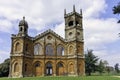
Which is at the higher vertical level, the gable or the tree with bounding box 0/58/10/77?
the gable

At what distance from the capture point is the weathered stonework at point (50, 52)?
1930 inches

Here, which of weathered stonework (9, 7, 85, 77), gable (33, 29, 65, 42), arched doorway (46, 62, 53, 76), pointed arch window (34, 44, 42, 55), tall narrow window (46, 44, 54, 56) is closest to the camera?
weathered stonework (9, 7, 85, 77)

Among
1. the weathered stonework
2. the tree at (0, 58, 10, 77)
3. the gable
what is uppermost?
the gable

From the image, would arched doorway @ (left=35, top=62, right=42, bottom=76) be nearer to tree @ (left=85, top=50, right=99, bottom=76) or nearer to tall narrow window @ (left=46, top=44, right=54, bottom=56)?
tall narrow window @ (left=46, top=44, right=54, bottom=56)

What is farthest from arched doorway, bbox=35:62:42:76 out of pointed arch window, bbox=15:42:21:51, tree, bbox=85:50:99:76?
tree, bbox=85:50:99:76

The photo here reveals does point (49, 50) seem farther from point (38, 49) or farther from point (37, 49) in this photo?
point (37, 49)

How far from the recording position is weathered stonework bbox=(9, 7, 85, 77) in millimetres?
49031

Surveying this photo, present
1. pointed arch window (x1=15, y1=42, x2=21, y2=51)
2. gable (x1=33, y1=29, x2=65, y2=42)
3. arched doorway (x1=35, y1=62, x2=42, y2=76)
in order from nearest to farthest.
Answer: pointed arch window (x1=15, y1=42, x2=21, y2=51) → arched doorway (x1=35, y1=62, x2=42, y2=76) → gable (x1=33, y1=29, x2=65, y2=42)

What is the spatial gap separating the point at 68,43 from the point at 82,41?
382 cm

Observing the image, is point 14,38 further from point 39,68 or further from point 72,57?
point 72,57

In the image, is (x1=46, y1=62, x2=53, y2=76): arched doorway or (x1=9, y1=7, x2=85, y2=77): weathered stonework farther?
(x1=46, y1=62, x2=53, y2=76): arched doorway

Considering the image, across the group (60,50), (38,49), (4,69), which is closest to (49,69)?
(60,50)

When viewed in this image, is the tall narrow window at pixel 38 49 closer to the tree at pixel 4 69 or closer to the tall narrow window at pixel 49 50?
the tall narrow window at pixel 49 50

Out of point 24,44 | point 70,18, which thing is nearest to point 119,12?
point 24,44
